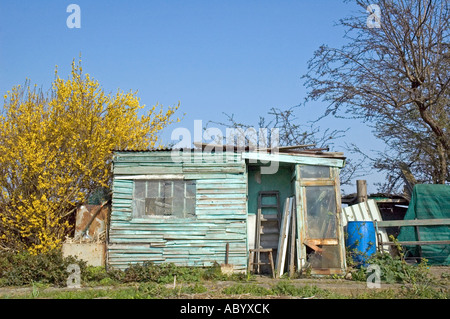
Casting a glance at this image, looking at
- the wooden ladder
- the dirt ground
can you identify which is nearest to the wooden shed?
the dirt ground

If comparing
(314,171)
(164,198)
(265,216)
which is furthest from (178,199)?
(314,171)

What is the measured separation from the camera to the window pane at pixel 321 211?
1082 cm

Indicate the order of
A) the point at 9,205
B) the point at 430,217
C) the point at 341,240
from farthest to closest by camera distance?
the point at 9,205 → the point at 430,217 → the point at 341,240

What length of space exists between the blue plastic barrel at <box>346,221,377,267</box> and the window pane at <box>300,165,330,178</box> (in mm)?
1553

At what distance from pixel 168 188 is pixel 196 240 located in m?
1.56

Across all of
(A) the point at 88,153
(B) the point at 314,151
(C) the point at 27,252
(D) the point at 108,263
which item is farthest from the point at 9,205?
(B) the point at 314,151

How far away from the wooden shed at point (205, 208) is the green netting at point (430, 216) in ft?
8.62

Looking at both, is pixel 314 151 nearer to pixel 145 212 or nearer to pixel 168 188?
pixel 168 188

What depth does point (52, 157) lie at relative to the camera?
12672mm

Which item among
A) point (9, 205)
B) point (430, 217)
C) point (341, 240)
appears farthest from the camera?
point (9, 205)

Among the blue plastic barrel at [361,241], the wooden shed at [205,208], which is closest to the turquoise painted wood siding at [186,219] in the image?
the wooden shed at [205,208]

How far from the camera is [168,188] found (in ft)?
36.6

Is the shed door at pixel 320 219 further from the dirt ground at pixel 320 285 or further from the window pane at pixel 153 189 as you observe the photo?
the window pane at pixel 153 189

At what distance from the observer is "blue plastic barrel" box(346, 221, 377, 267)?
35.6ft
